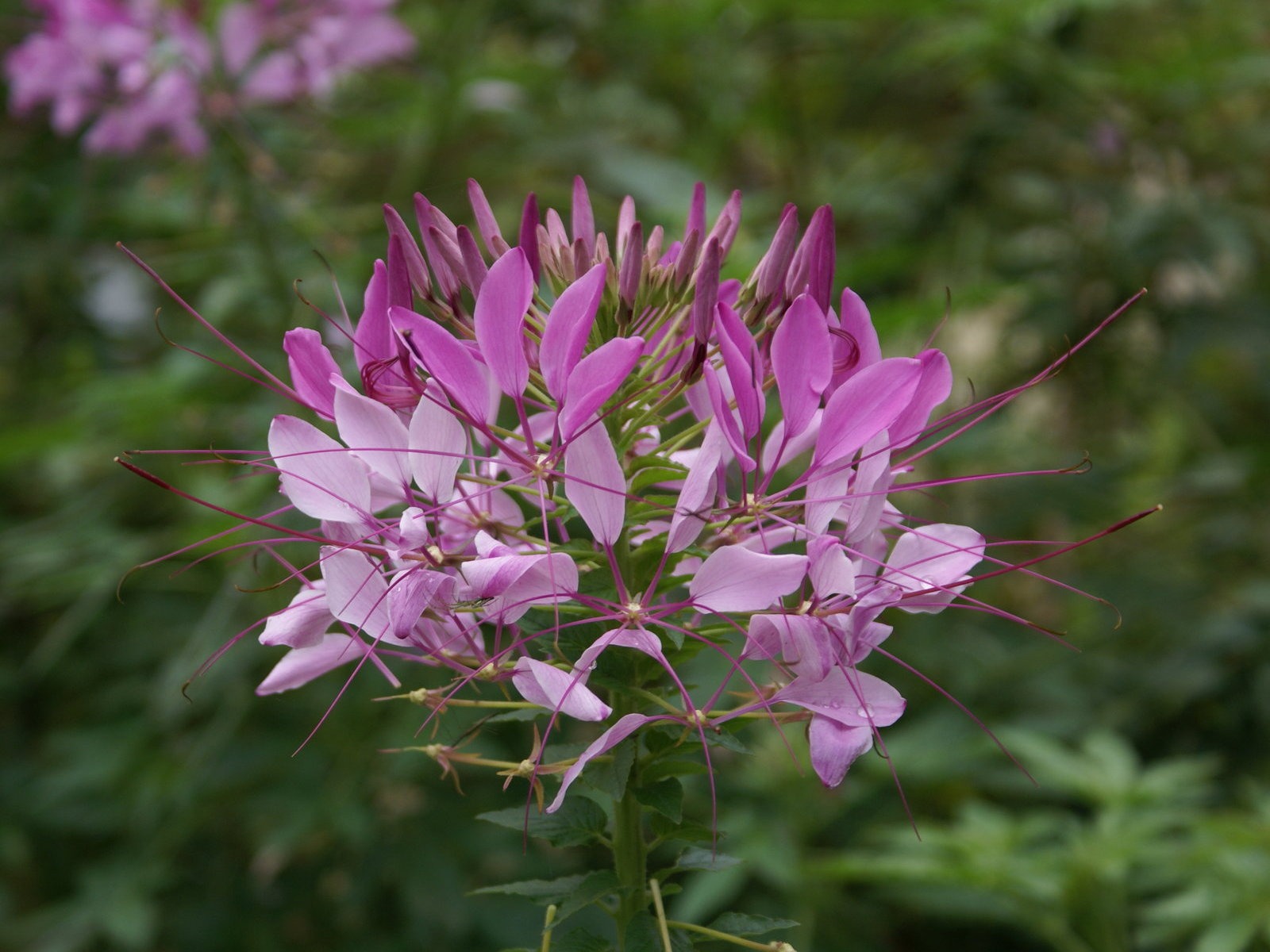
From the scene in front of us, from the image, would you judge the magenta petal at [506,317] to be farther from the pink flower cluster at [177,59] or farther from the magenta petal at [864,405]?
the pink flower cluster at [177,59]

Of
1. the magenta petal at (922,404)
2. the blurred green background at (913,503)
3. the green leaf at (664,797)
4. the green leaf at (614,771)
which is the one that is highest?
the magenta petal at (922,404)

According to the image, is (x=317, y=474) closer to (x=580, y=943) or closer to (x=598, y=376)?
(x=598, y=376)

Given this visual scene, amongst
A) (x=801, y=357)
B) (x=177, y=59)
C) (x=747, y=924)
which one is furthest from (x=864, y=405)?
(x=177, y=59)

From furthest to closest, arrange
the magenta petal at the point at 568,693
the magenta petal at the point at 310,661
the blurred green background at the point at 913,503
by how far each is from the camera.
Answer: the blurred green background at the point at 913,503 < the magenta petal at the point at 310,661 < the magenta petal at the point at 568,693

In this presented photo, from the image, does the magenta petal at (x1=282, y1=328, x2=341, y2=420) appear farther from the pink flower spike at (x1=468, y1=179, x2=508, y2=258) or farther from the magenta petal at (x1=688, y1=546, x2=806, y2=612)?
the magenta petal at (x1=688, y1=546, x2=806, y2=612)

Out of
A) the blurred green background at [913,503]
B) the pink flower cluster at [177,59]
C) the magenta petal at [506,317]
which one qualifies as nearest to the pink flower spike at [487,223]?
the magenta petal at [506,317]

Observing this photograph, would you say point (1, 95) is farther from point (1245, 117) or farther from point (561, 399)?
point (1245, 117)

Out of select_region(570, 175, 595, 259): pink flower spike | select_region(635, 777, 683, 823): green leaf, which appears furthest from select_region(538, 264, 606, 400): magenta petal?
select_region(635, 777, 683, 823): green leaf
